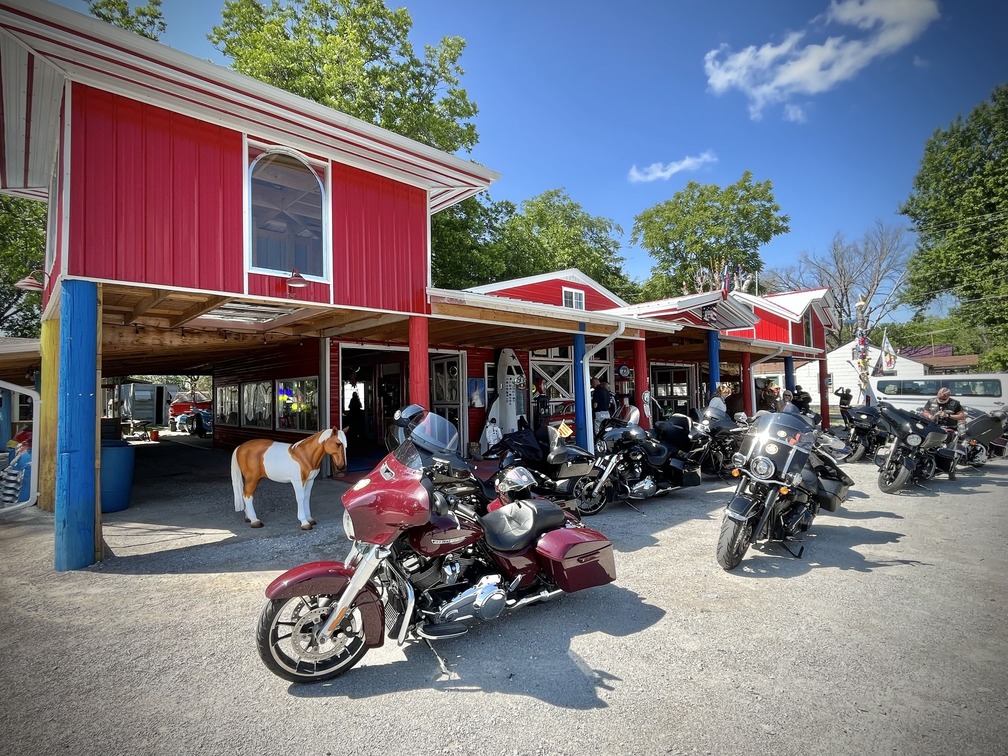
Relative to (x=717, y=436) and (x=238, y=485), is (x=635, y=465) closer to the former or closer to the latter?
(x=717, y=436)

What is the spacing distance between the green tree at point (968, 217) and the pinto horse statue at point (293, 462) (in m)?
27.8

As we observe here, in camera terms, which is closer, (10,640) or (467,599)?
(467,599)

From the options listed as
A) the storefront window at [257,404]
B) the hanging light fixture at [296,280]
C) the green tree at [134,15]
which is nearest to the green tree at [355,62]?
the green tree at [134,15]

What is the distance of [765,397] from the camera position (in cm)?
1733

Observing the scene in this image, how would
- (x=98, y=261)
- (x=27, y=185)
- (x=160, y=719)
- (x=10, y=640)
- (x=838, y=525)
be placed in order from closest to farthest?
(x=160, y=719)
(x=10, y=640)
(x=98, y=261)
(x=838, y=525)
(x=27, y=185)

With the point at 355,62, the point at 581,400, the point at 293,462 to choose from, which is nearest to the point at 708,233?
→ the point at 355,62

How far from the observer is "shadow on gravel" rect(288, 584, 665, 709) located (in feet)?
8.05

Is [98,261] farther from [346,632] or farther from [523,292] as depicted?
[523,292]

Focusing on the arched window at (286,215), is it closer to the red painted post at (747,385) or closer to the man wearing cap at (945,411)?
the man wearing cap at (945,411)

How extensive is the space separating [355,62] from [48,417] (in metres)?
14.2

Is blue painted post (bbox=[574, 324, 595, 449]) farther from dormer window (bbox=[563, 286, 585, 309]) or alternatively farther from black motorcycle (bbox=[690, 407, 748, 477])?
dormer window (bbox=[563, 286, 585, 309])

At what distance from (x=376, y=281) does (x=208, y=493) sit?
4.46m

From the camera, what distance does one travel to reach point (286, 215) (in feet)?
19.6

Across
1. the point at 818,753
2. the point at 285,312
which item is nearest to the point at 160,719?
the point at 818,753
